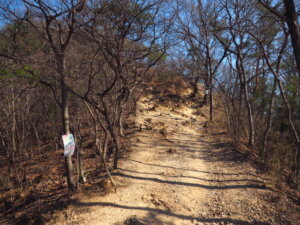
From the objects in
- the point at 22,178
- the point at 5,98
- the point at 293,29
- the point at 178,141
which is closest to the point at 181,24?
the point at 178,141

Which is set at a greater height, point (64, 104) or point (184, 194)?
point (64, 104)

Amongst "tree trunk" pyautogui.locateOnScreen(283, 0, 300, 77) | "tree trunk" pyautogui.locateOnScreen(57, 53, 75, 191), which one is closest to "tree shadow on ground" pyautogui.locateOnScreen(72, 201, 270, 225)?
"tree trunk" pyautogui.locateOnScreen(57, 53, 75, 191)

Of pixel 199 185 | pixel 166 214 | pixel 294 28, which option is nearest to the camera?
pixel 294 28

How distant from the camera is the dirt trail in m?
3.66

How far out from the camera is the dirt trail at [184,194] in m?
3.66

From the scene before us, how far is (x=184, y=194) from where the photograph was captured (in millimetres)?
4523

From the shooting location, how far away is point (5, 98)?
604cm

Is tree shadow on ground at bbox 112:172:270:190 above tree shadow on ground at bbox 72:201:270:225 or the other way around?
above

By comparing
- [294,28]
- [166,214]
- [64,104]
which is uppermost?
[294,28]

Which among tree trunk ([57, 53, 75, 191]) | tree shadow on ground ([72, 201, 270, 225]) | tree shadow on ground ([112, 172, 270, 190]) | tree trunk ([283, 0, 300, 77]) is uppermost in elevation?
tree trunk ([283, 0, 300, 77])

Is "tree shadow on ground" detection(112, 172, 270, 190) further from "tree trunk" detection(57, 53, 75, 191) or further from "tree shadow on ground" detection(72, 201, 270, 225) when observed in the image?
"tree trunk" detection(57, 53, 75, 191)

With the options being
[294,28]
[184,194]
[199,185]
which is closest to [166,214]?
[184,194]

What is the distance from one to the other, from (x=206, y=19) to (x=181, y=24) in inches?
46.1

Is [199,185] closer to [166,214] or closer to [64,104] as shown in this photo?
[166,214]
